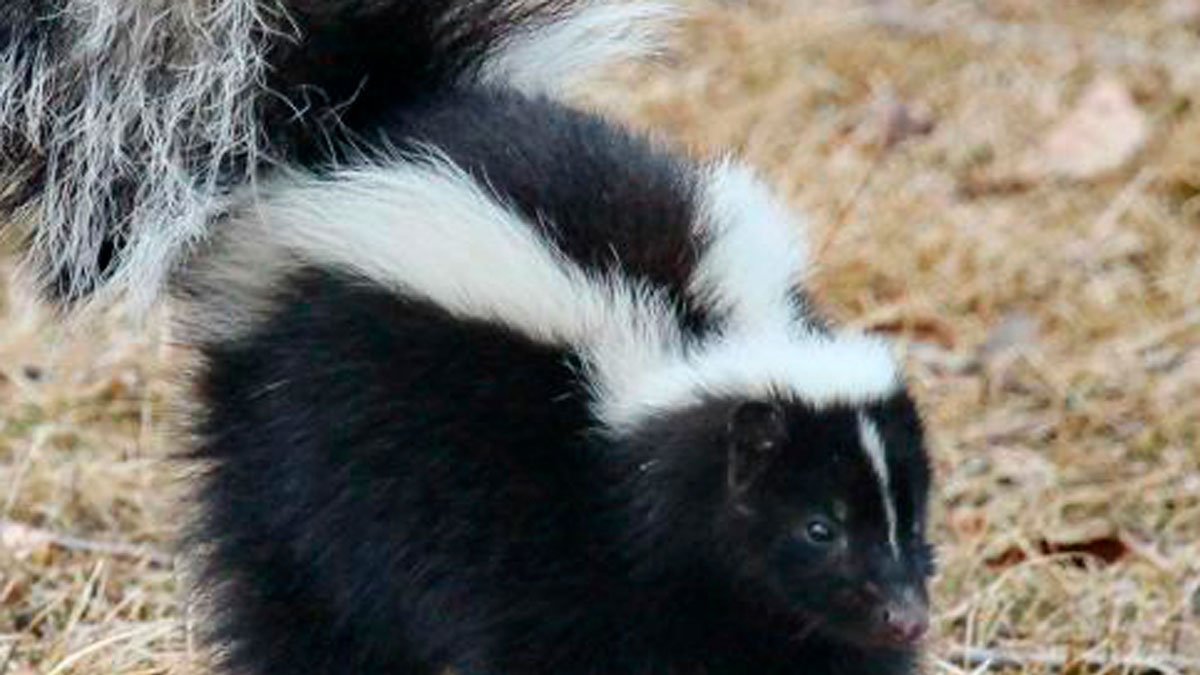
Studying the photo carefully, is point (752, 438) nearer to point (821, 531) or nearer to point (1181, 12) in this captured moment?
point (821, 531)

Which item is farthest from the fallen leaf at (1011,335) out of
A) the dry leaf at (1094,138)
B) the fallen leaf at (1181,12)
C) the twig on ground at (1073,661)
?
the fallen leaf at (1181,12)

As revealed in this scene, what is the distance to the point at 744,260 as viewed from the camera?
436 cm

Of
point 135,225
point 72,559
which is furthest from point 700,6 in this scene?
point 135,225

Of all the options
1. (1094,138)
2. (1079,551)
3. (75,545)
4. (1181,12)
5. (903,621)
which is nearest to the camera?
(903,621)

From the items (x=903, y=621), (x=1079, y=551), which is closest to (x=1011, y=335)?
(x=1079, y=551)

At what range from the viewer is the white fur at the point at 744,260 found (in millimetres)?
4344

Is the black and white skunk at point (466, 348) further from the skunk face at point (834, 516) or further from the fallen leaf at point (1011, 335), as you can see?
the fallen leaf at point (1011, 335)

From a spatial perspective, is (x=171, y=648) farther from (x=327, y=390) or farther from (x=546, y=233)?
(x=546, y=233)

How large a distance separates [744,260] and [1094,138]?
3550mm

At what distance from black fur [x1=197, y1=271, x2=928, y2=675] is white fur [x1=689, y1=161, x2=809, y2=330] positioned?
0.55 feet

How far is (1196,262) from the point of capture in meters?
7.07

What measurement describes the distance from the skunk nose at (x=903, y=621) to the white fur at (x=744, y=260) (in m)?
0.47

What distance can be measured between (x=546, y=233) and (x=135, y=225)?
662mm

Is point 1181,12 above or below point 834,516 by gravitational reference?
below
